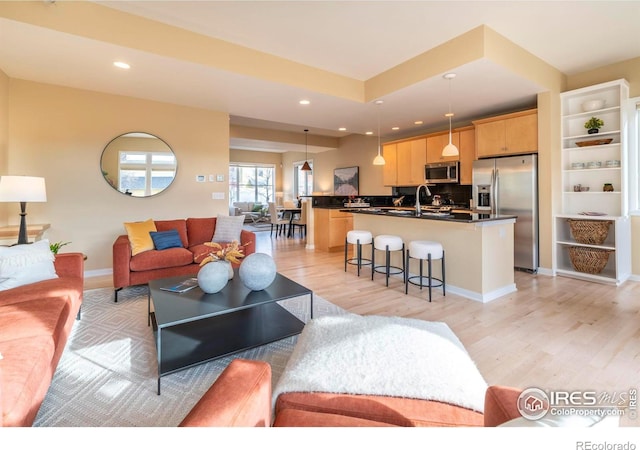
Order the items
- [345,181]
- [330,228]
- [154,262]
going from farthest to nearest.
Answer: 1. [345,181]
2. [330,228]
3. [154,262]

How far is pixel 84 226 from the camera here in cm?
430

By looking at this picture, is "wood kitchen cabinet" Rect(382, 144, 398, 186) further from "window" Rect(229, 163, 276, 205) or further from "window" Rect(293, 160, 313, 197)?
"window" Rect(229, 163, 276, 205)

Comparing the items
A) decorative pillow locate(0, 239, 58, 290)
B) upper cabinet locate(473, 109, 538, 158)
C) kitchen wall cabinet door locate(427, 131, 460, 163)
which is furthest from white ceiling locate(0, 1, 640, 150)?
decorative pillow locate(0, 239, 58, 290)

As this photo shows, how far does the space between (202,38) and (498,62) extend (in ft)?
10.7

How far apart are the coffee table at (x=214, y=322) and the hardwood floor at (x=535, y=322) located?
0.97m

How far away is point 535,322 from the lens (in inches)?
106

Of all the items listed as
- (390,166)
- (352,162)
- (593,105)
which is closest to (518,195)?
(593,105)

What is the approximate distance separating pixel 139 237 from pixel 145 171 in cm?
162

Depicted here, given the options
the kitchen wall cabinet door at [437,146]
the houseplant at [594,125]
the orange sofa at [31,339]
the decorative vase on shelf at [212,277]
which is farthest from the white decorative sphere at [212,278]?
the houseplant at [594,125]

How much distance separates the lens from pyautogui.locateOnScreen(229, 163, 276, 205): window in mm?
12016

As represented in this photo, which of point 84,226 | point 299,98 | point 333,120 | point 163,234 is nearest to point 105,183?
point 84,226

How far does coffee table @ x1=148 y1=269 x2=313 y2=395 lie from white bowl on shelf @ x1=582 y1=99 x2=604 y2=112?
4722 millimetres

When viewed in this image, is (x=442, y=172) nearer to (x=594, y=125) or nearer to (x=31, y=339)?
(x=594, y=125)
